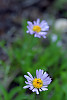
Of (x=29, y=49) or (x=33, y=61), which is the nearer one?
(x=29, y=49)

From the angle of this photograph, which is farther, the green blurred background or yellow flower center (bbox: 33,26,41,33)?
the green blurred background

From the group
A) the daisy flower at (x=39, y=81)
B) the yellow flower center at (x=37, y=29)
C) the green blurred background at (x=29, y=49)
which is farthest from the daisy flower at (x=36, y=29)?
the daisy flower at (x=39, y=81)

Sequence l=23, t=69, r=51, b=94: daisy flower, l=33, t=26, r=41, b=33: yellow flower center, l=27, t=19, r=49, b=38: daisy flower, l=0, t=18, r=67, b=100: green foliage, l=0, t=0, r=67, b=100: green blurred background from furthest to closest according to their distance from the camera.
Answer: l=0, t=18, r=67, b=100: green foliage
l=0, t=0, r=67, b=100: green blurred background
l=33, t=26, r=41, b=33: yellow flower center
l=27, t=19, r=49, b=38: daisy flower
l=23, t=69, r=51, b=94: daisy flower

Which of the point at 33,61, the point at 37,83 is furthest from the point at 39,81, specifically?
the point at 33,61

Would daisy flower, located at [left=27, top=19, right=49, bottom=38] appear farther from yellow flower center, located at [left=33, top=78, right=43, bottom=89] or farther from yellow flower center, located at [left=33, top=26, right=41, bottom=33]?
yellow flower center, located at [left=33, top=78, right=43, bottom=89]

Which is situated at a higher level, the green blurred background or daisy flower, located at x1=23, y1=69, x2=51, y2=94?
the green blurred background

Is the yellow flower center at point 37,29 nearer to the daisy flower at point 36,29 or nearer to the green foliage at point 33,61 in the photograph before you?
the daisy flower at point 36,29

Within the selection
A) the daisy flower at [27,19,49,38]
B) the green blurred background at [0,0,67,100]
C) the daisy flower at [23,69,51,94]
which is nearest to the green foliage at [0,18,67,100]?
the green blurred background at [0,0,67,100]

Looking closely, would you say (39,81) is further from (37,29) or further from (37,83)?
(37,29)

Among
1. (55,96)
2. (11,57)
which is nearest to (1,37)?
(11,57)
